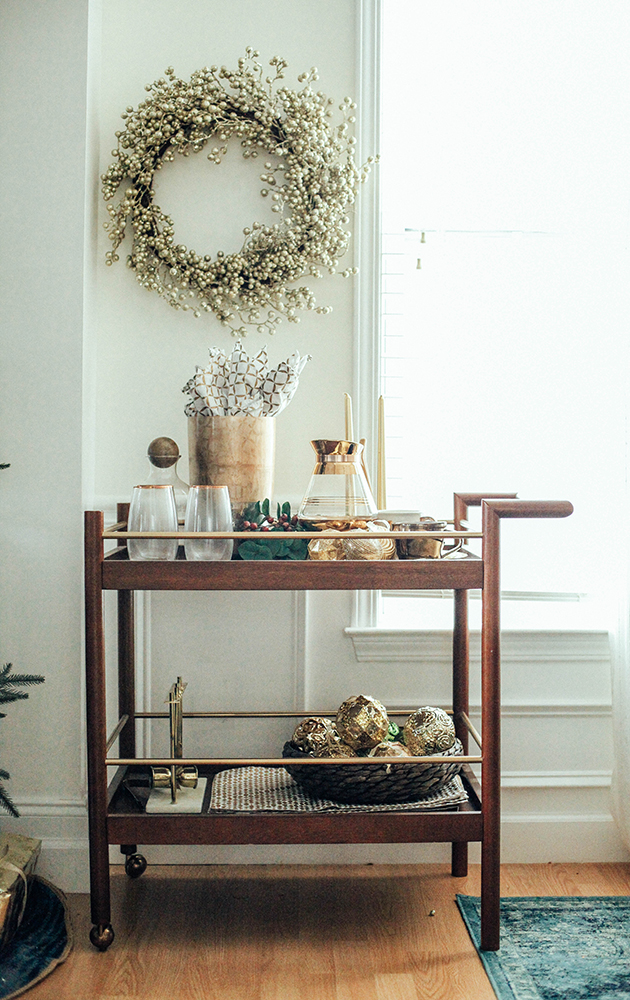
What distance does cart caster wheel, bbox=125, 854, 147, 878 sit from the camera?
2143 millimetres

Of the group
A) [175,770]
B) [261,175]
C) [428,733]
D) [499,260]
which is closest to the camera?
[175,770]

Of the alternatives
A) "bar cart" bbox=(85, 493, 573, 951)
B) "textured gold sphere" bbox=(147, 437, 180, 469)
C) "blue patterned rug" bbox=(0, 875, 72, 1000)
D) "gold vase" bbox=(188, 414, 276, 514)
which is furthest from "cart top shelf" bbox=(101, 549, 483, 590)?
"blue patterned rug" bbox=(0, 875, 72, 1000)

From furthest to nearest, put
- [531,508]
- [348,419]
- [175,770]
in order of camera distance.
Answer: [348,419] → [175,770] → [531,508]

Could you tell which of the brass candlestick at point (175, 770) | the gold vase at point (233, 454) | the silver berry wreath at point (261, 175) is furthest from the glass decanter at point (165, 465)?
the brass candlestick at point (175, 770)

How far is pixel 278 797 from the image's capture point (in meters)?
1.90

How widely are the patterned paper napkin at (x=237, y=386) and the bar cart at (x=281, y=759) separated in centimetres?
39

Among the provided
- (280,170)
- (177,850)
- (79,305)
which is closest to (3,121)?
(79,305)

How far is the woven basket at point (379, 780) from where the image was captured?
1806 millimetres

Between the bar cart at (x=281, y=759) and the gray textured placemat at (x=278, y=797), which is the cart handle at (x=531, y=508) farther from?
the gray textured placemat at (x=278, y=797)

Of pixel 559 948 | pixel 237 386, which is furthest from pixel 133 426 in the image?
pixel 559 948

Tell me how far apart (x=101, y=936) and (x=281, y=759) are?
0.54 m

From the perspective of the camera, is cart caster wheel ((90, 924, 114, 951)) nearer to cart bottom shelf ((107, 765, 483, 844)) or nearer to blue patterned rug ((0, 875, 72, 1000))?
blue patterned rug ((0, 875, 72, 1000))

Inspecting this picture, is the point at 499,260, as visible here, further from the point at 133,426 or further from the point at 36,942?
the point at 36,942

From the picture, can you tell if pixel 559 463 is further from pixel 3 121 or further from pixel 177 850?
pixel 3 121
